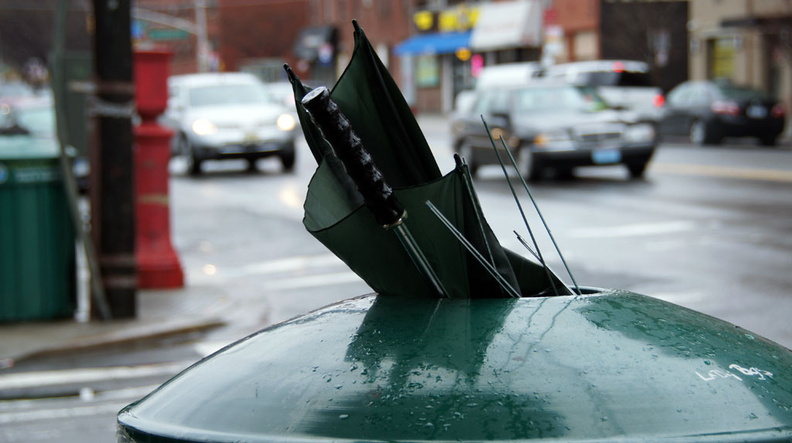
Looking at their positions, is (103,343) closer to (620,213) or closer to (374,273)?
(374,273)

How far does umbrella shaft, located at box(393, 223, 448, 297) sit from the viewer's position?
1.99 m

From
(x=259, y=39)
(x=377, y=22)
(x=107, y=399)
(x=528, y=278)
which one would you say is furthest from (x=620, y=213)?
(x=259, y=39)

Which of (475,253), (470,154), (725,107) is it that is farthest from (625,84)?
(475,253)

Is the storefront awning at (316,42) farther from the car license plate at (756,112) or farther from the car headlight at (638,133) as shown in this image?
the car headlight at (638,133)

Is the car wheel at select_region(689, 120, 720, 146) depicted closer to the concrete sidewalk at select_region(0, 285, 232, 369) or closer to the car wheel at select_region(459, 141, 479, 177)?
the car wheel at select_region(459, 141, 479, 177)

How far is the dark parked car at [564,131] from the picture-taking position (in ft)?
61.3

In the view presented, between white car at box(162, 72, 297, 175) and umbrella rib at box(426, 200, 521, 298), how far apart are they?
20655 mm

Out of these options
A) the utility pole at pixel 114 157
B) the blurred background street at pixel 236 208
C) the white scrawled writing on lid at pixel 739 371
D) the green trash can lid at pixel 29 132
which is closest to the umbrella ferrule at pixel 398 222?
the white scrawled writing on lid at pixel 739 371

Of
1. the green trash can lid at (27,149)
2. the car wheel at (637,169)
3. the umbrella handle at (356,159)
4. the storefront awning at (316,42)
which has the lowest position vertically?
the car wheel at (637,169)

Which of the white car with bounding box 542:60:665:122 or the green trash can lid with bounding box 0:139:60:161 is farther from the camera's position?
the white car with bounding box 542:60:665:122

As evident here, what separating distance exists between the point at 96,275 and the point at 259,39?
71.3m

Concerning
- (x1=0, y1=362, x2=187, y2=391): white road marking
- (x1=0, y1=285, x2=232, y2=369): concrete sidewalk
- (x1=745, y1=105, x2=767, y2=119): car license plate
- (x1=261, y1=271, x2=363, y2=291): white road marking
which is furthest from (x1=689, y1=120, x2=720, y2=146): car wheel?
(x1=0, y1=362, x2=187, y2=391): white road marking

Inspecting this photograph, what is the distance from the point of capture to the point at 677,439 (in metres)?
1.64

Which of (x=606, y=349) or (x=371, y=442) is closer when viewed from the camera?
(x=371, y=442)
